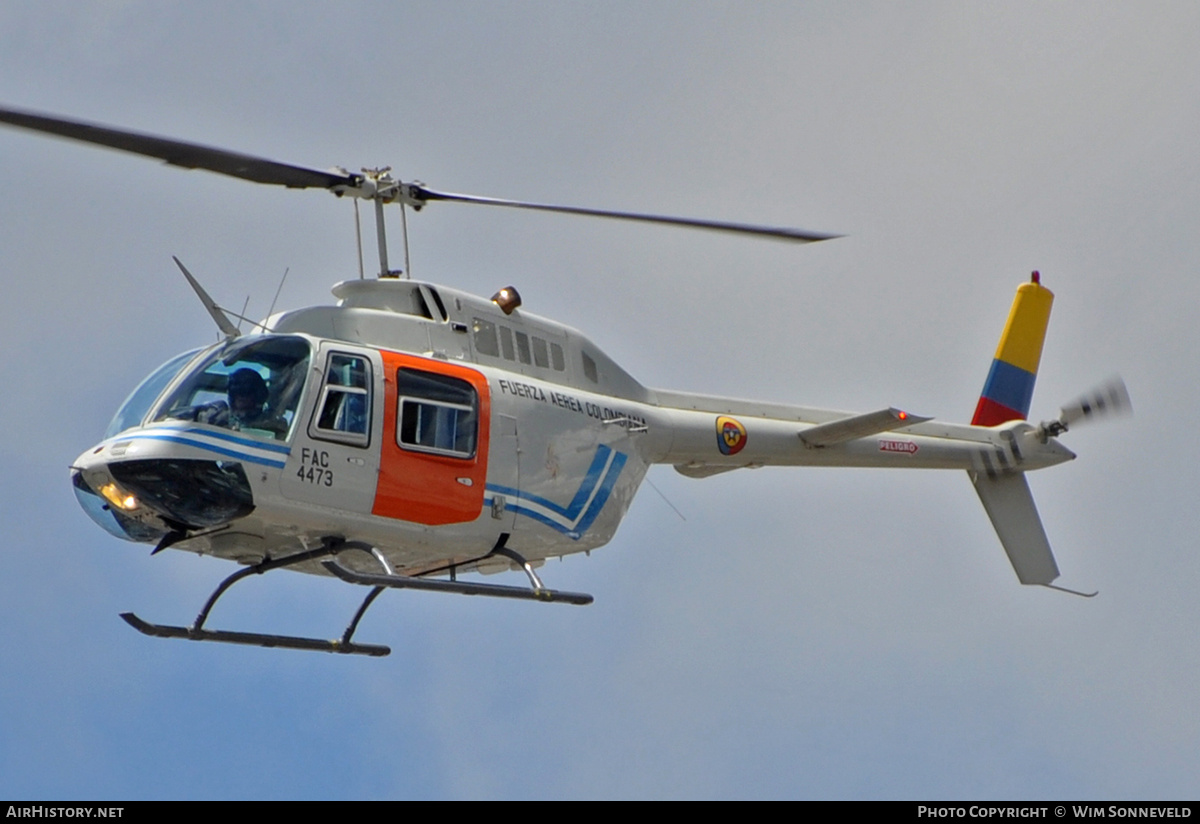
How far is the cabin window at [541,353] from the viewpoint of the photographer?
14.4m

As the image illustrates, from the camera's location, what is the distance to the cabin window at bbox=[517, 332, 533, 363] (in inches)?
563

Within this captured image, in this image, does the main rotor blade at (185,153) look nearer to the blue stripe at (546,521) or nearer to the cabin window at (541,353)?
the cabin window at (541,353)

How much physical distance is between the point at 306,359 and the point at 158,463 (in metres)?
1.28

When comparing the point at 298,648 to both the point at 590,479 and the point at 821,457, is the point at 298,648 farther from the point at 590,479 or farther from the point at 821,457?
the point at 821,457

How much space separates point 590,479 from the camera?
14383mm

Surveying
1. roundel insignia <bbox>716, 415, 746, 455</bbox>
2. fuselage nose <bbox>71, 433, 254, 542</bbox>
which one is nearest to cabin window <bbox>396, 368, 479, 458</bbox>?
fuselage nose <bbox>71, 433, 254, 542</bbox>

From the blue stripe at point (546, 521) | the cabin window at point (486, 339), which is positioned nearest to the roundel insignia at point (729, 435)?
the blue stripe at point (546, 521)

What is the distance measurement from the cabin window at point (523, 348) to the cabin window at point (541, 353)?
2.8 inches

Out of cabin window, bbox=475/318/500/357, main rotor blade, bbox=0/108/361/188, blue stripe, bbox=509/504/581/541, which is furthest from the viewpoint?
cabin window, bbox=475/318/500/357

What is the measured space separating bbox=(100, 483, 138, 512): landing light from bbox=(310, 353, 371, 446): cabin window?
1.29 meters

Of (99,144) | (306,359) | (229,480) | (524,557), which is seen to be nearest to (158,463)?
(229,480)

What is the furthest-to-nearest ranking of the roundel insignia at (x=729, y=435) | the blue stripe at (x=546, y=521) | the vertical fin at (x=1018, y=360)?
the vertical fin at (x=1018, y=360) → the roundel insignia at (x=729, y=435) → the blue stripe at (x=546, y=521)

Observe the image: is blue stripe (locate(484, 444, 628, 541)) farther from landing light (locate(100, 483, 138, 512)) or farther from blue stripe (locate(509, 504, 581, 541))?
landing light (locate(100, 483, 138, 512))

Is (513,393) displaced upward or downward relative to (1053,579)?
upward
